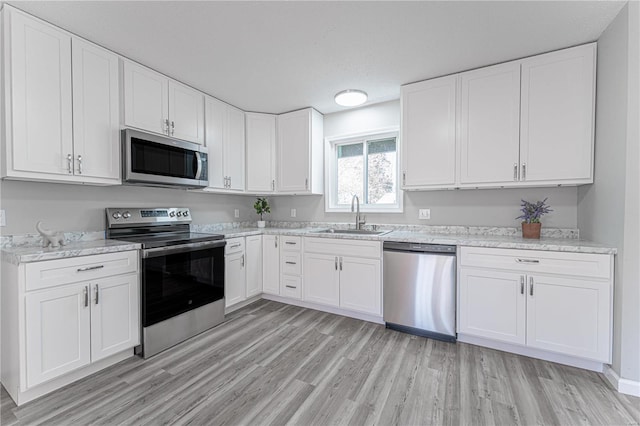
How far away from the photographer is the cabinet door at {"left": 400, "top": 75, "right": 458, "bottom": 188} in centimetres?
266

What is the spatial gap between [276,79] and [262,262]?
212 cm

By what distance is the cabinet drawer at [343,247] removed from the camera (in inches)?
109

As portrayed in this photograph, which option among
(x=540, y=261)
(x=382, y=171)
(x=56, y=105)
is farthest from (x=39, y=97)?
(x=540, y=261)

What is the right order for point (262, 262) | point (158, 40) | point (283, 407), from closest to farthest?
point (283, 407) < point (158, 40) < point (262, 262)

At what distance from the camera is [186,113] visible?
2.84m

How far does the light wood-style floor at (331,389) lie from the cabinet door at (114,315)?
19 cm

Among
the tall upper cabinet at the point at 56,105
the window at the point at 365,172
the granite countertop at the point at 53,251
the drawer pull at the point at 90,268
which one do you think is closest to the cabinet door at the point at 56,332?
the drawer pull at the point at 90,268

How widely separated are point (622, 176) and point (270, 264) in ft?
10.5

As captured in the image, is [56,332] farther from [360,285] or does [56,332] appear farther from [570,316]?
[570,316]

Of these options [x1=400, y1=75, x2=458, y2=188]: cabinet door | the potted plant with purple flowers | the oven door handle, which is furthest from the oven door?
the potted plant with purple flowers

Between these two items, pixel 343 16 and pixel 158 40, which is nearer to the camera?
pixel 343 16

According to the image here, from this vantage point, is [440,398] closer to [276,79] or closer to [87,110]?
[276,79]

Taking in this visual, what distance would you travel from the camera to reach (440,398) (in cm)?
172

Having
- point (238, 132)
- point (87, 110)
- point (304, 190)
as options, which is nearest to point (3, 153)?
point (87, 110)
